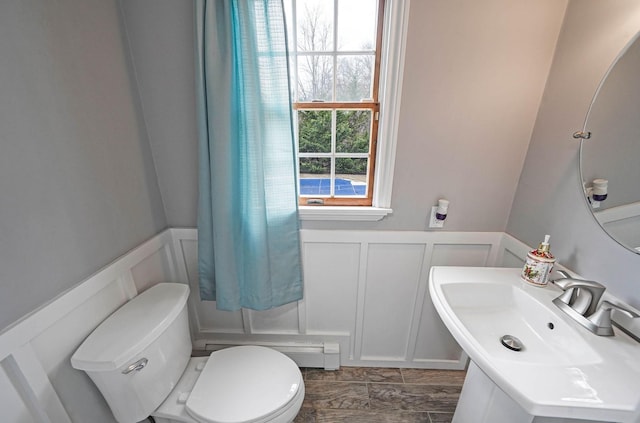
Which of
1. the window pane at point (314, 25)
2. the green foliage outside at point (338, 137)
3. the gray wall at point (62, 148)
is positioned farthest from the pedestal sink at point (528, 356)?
the gray wall at point (62, 148)

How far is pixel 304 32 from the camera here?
109 cm

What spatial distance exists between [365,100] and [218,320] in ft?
4.81

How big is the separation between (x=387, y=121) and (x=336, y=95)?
0.27 metres

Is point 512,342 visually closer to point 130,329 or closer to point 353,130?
point 353,130

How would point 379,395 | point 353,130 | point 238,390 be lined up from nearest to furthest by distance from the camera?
point 238,390, point 353,130, point 379,395

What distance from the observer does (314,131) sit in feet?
3.99

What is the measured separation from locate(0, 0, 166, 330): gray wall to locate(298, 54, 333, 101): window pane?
2.39 feet

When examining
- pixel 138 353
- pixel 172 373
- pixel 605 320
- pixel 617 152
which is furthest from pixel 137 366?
pixel 617 152

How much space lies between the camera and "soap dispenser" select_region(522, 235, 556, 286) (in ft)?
3.01

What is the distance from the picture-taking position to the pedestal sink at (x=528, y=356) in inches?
22.5

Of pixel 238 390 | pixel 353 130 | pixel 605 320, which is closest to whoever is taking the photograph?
pixel 605 320

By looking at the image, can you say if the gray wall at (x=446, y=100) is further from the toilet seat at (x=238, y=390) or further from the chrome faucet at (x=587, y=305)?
the toilet seat at (x=238, y=390)

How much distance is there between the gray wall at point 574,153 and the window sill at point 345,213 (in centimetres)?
62

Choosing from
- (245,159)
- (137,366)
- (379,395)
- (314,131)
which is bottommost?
(379,395)
